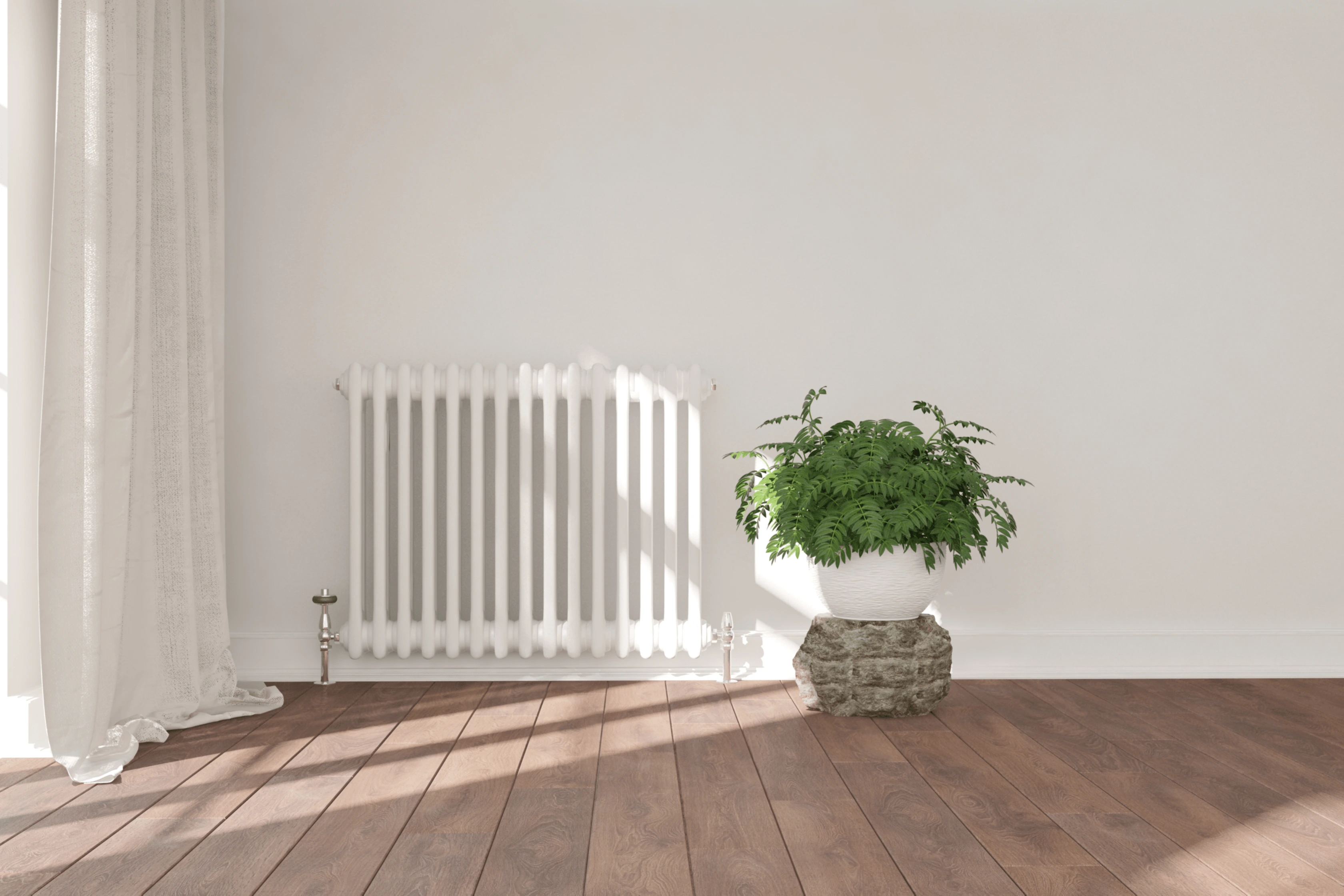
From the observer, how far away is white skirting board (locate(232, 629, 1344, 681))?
2.68 metres

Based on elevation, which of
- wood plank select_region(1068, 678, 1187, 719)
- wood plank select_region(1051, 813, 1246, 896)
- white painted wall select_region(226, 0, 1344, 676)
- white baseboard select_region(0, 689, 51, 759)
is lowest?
wood plank select_region(1068, 678, 1187, 719)

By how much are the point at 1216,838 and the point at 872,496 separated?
991 millimetres

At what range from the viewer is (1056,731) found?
2.16 meters

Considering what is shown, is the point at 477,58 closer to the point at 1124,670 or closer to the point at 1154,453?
the point at 1154,453

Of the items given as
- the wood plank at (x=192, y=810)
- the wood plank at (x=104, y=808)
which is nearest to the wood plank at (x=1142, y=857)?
the wood plank at (x=192, y=810)

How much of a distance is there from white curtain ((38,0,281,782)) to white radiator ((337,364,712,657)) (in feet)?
1.19

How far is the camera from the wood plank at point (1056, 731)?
1.91 meters

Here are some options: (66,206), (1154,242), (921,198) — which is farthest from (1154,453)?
(66,206)

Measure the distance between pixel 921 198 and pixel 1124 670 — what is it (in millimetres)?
1472

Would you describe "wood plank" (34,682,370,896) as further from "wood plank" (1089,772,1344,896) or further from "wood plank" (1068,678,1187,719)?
"wood plank" (1068,678,1187,719)

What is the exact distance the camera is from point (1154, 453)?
2.79 m

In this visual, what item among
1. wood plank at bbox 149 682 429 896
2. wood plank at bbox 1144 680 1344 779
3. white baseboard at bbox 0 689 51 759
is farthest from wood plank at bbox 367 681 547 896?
wood plank at bbox 1144 680 1344 779

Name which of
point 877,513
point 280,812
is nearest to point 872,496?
point 877,513

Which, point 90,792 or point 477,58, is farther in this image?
point 477,58
